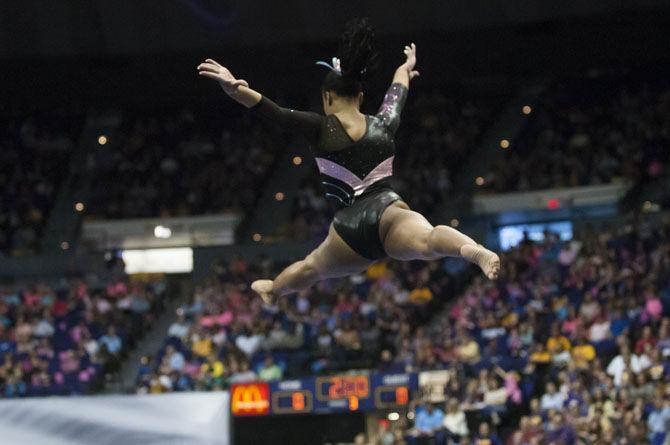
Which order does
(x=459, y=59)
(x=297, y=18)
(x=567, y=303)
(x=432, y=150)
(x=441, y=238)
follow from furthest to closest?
(x=432, y=150) → (x=459, y=59) → (x=297, y=18) → (x=567, y=303) → (x=441, y=238)

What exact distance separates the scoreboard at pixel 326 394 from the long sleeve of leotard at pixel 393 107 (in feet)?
31.3

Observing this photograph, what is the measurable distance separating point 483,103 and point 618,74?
117 inches

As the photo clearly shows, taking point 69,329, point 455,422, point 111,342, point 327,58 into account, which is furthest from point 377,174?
point 327,58

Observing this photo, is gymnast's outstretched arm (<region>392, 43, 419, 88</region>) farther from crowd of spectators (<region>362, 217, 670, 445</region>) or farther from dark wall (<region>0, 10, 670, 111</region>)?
dark wall (<region>0, 10, 670, 111</region>)

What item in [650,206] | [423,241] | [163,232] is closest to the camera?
[423,241]

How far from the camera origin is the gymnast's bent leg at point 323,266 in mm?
5578

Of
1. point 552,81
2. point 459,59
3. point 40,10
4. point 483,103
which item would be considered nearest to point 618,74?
point 552,81

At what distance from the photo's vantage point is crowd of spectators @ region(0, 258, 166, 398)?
17.6 metres

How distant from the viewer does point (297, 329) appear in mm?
17562

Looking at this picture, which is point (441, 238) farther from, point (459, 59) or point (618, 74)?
point (618, 74)

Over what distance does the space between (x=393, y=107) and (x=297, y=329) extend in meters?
11.9

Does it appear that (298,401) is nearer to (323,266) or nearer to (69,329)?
(69,329)

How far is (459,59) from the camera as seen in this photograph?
21.6 meters

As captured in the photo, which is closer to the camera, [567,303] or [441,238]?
[441,238]
